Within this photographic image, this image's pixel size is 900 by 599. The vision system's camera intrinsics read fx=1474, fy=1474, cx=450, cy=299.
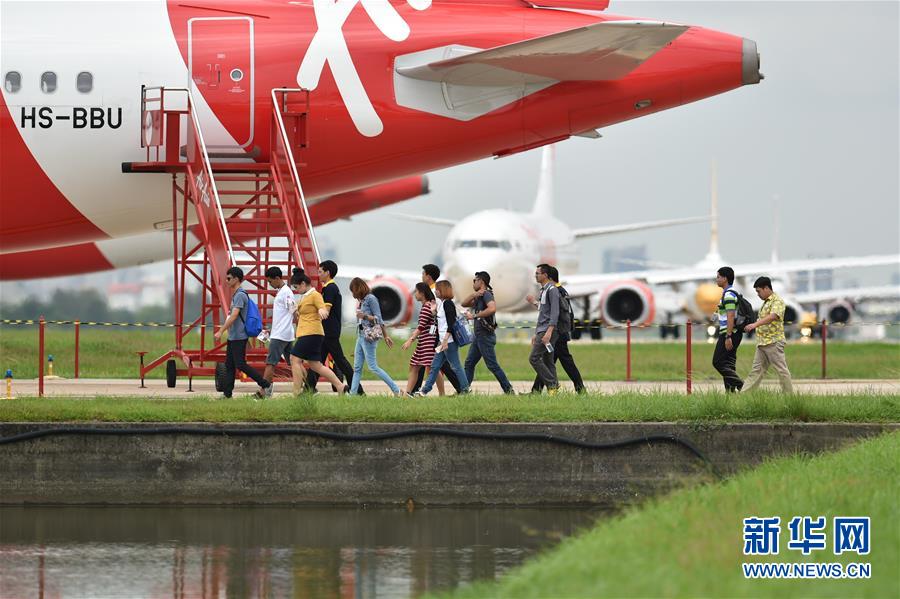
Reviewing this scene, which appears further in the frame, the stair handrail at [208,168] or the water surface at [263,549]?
the stair handrail at [208,168]

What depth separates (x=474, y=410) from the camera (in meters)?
14.3

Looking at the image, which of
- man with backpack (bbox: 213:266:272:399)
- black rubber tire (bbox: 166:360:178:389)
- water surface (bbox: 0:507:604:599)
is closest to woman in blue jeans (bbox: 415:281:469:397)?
man with backpack (bbox: 213:266:272:399)

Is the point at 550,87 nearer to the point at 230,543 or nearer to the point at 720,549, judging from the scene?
the point at 230,543

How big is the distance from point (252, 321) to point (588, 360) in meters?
16.2

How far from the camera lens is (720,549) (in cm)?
796

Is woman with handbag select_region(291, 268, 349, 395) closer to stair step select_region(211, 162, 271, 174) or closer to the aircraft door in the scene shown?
stair step select_region(211, 162, 271, 174)

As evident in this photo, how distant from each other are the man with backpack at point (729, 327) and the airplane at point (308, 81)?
4121mm

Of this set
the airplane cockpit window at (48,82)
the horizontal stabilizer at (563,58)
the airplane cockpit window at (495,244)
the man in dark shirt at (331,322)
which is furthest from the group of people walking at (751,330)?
the airplane cockpit window at (495,244)

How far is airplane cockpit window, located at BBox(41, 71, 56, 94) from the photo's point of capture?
20391mm

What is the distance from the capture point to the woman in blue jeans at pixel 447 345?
690 inches

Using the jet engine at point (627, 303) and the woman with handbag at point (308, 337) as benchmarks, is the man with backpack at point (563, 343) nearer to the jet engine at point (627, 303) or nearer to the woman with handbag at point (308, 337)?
the woman with handbag at point (308, 337)

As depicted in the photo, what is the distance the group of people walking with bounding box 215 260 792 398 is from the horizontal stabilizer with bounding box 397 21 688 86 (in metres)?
3.55

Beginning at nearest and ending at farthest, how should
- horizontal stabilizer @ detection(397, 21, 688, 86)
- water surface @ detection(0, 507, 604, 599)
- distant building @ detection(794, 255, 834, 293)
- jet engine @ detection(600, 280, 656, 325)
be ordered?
water surface @ detection(0, 507, 604, 599) < horizontal stabilizer @ detection(397, 21, 688, 86) < jet engine @ detection(600, 280, 656, 325) < distant building @ detection(794, 255, 834, 293)

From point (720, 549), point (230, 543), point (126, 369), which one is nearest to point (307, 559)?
point (230, 543)
